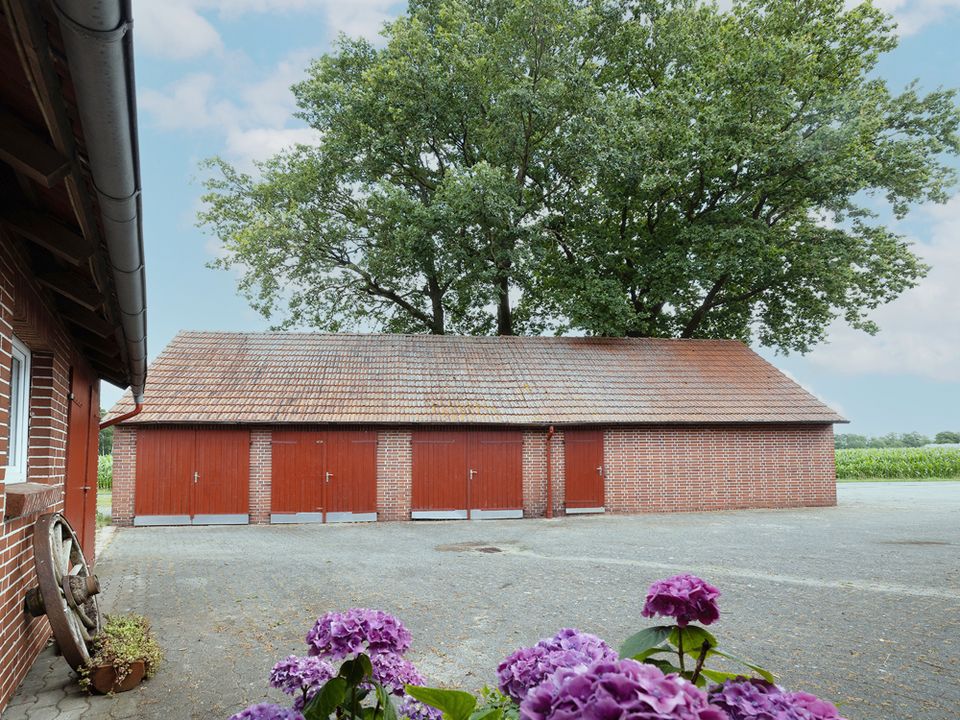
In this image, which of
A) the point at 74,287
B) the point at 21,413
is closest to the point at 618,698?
the point at 74,287

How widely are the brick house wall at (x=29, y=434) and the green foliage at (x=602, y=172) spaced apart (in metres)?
17.2

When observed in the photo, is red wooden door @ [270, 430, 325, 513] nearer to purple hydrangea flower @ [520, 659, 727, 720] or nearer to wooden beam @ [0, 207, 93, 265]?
wooden beam @ [0, 207, 93, 265]

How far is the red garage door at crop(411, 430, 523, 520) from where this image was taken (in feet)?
61.9

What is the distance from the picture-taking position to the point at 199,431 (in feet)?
59.0

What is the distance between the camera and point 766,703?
166 centimetres

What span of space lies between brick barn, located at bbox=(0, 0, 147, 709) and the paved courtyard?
129 centimetres

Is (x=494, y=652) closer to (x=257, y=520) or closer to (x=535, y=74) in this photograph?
(x=257, y=520)

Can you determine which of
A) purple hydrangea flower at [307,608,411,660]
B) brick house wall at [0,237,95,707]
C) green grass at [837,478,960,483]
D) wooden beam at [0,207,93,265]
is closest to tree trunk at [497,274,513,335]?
brick house wall at [0,237,95,707]

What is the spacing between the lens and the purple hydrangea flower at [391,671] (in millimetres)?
2566

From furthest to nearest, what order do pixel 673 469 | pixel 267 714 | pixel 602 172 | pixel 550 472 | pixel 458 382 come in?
pixel 602 172
pixel 458 382
pixel 673 469
pixel 550 472
pixel 267 714

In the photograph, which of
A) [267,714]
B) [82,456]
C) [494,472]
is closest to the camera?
[267,714]

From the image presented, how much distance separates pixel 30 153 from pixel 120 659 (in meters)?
3.69

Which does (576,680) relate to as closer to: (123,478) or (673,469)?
(123,478)

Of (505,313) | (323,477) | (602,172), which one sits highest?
(602,172)
